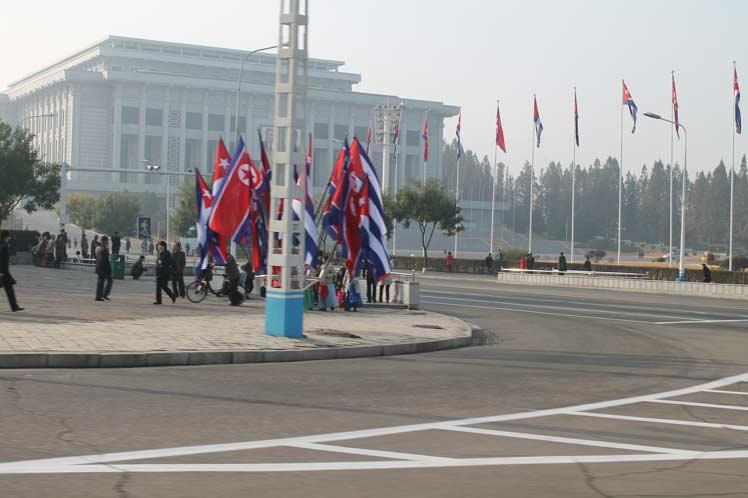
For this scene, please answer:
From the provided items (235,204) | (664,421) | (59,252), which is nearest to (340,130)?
(59,252)

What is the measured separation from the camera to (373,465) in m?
7.65

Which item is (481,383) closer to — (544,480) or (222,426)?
(222,426)

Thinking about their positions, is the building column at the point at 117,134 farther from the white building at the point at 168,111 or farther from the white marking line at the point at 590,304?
the white marking line at the point at 590,304

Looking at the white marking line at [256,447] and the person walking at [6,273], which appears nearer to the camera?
the white marking line at [256,447]

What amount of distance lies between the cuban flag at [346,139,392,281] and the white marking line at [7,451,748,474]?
15985mm

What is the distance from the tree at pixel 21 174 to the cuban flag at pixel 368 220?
43.2 metres

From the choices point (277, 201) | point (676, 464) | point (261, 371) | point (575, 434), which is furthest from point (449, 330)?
point (676, 464)

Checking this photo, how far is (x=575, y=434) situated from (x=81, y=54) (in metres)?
161

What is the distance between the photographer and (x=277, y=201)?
17828 mm

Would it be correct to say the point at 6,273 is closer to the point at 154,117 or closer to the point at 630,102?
the point at 630,102

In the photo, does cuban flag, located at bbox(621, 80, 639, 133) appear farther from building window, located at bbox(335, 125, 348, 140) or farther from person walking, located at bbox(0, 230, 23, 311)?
building window, located at bbox(335, 125, 348, 140)

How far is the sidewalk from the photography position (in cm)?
1448

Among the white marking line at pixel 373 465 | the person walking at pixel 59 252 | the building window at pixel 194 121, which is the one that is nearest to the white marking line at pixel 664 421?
the white marking line at pixel 373 465

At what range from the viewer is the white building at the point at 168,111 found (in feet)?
478
